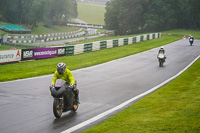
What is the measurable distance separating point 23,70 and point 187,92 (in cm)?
1329

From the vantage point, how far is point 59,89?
11.2 m

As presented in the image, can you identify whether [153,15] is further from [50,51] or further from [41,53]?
[41,53]

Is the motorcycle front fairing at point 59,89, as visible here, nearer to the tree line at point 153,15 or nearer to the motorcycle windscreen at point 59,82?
the motorcycle windscreen at point 59,82

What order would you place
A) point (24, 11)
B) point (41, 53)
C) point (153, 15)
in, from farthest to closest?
point (153, 15), point (24, 11), point (41, 53)

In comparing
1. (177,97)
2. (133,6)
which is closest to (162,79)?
(177,97)

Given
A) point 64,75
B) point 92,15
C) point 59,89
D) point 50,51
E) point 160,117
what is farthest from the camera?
point 92,15

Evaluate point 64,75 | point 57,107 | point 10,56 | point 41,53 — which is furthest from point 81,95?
point 41,53

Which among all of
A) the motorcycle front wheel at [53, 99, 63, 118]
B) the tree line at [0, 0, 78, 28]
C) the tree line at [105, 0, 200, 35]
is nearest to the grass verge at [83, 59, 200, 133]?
the motorcycle front wheel at [53, 99, 63, 118]

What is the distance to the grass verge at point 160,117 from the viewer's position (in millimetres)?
9359

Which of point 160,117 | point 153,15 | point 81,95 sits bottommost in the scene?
point 81,95

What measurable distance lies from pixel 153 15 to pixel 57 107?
88.8 metres

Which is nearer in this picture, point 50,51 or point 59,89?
point 59,89

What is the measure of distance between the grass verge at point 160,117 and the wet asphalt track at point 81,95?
42.7 inches

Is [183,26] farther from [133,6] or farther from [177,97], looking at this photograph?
Result: [177,97]
